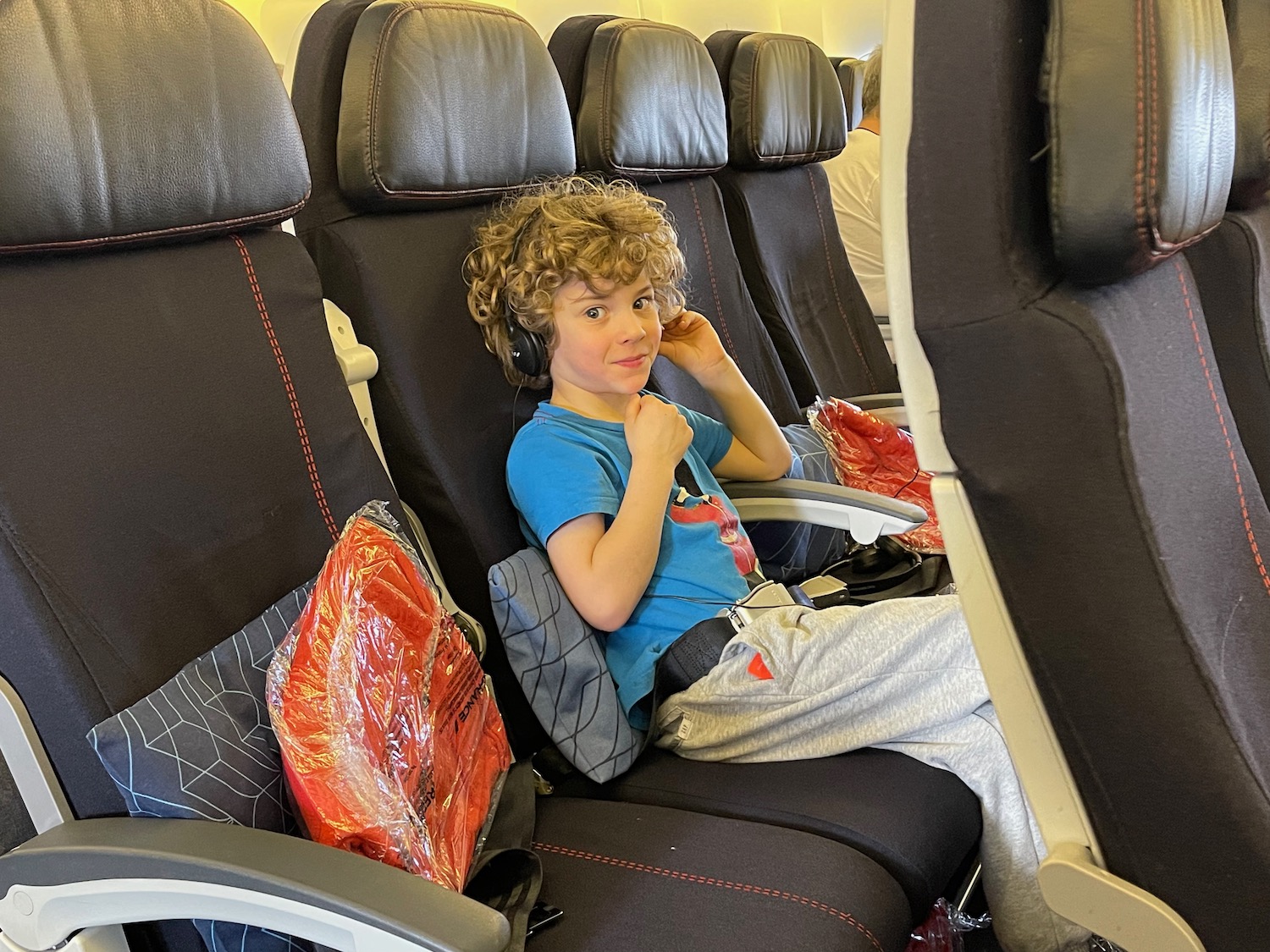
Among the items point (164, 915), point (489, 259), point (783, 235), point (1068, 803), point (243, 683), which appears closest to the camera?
point (1068, 803)

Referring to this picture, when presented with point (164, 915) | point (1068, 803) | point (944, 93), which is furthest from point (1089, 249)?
point (164, 915)

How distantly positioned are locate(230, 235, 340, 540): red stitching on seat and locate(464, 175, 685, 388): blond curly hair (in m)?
0.32

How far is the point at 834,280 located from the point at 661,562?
54.5 inches

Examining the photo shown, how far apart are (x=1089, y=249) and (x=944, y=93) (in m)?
0.13

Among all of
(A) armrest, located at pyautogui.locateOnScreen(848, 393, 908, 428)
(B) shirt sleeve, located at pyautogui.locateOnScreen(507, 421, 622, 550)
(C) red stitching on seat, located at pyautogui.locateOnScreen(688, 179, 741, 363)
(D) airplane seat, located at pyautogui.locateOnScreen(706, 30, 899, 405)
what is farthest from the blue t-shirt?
(D) airplane seat, located at pyautogui.locateOnScreen(706, 30, 899, 405)

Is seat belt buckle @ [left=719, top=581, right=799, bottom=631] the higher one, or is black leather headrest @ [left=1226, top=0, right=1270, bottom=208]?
black leather headrest @ [left=1226, top=0, right=1270, bottom=208]

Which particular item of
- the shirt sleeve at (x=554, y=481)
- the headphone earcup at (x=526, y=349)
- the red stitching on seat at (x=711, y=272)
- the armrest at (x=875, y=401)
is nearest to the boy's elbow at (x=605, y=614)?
the shirt sleeve at (x=554, y=481)

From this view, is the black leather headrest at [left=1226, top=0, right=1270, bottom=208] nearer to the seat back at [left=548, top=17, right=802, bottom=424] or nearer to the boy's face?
the boy's face

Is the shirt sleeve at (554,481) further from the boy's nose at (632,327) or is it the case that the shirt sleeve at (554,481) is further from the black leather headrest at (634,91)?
the black leather headrest at (634,91)

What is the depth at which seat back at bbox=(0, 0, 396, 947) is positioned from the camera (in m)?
0.97

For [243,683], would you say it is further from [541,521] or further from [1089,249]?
[1089,249]

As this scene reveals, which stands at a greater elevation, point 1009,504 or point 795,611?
point 1009,504

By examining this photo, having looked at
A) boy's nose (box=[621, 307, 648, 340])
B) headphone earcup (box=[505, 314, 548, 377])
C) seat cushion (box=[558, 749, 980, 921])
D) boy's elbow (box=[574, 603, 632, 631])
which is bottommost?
seat cushion (box=[558, 749, 980, 921])

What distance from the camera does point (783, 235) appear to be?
8.16 feet
